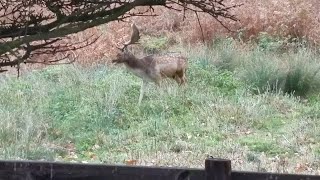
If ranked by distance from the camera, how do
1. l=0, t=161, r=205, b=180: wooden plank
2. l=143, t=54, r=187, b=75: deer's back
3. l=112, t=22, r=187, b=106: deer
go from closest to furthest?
l=0, t=161, r=205, b=180: wooden plank, l=112, t=22, r=187, b=106: deer, l=143, t=54, r=187, b=75: deer's back

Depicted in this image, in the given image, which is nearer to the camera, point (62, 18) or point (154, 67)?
point (62, 18)

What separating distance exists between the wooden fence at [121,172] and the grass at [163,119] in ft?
12.0

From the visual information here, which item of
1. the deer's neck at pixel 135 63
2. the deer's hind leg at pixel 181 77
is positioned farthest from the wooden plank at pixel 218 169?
the deer's neck at pixel 135 63

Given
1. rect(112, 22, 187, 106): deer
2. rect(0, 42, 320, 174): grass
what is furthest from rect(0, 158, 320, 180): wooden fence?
rect(112, 22, 187, 106): deer

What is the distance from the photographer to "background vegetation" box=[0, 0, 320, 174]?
280 inches

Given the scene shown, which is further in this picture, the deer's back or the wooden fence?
the deer's back

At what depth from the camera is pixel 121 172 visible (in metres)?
2.81

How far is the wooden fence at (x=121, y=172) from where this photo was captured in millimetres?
2709

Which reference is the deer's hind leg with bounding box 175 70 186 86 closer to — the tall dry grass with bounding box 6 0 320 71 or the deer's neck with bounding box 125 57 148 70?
the deer's neck with bounding box 125 57 148 70

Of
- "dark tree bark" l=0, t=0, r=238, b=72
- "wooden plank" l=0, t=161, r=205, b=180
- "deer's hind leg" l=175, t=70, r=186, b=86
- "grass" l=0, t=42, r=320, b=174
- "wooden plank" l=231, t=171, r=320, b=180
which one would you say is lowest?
"deer's hind leg" l=175, t=70, r=186, b=86

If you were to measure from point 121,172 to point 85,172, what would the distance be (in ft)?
0.46

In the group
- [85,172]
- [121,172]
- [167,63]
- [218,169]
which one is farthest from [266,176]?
[167,63]

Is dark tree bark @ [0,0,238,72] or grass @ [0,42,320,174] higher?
dark tree bark @ [0,0,238,72]

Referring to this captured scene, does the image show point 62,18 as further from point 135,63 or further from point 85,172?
point 135,63
